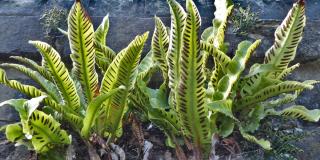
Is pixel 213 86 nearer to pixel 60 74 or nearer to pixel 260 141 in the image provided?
pixel 260 141

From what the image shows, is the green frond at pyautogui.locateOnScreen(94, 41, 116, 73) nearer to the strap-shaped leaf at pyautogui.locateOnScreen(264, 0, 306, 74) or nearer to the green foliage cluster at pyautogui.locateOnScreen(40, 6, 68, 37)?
the green foliage cluster at pyautogui.locateOnScreen(40, 6, 68, 37)

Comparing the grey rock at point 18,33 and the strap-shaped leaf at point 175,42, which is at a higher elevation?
the strap-shaped leaf at point 175,42

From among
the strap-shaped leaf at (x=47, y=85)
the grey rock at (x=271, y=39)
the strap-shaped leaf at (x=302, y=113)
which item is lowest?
the strap-shaped leaf at (x=302, y=113)

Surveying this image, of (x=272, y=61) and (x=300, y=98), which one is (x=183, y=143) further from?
(x=300, y=98)

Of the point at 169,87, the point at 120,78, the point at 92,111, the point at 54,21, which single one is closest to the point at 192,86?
the point at 169,87

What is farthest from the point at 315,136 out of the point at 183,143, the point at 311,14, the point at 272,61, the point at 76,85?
the point at 76,85

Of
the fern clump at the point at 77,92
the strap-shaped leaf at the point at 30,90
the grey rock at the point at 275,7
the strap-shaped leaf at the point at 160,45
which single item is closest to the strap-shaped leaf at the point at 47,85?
the fern clump at the point at 77,92

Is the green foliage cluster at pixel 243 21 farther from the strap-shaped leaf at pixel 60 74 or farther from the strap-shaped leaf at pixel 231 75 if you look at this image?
the strap-shaped leaf at pixel 60 74
